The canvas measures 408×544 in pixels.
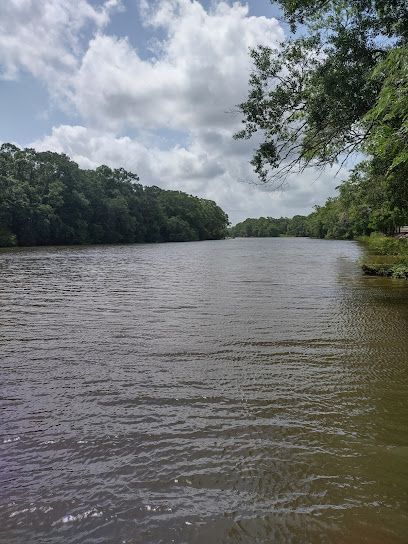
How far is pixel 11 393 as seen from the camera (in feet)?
18.1

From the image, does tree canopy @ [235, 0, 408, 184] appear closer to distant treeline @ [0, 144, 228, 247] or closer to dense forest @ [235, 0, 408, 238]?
dense forest @ [235, 0, 408, 238]

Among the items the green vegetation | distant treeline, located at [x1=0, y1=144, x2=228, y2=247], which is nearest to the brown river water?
the green vegetation

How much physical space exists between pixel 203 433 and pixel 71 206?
77296 millimetres

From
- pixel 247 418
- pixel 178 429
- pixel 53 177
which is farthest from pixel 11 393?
pixel 53 177

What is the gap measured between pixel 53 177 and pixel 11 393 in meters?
75.9

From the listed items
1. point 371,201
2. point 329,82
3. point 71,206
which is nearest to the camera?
point 329,82

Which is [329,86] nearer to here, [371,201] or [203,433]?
[203,433]

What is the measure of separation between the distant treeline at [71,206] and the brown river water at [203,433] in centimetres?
5756

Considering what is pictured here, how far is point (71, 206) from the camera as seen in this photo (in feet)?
248

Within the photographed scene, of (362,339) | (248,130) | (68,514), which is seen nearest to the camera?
(68,514)

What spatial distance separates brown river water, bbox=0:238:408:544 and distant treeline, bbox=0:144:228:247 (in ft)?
189

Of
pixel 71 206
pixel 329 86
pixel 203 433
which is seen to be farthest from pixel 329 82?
pixel 71 206

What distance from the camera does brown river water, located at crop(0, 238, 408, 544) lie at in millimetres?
2986

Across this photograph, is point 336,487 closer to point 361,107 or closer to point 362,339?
point 362,339
